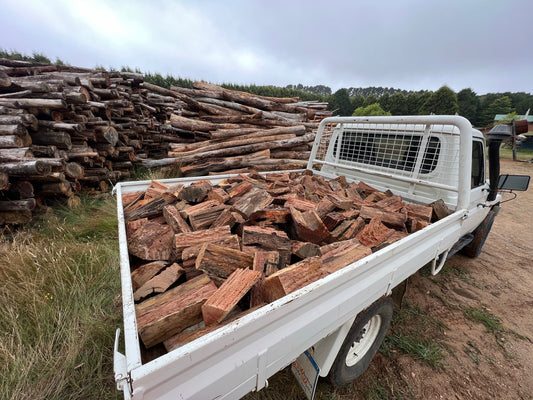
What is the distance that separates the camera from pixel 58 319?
2.01 meters

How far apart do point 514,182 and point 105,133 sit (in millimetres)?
6793

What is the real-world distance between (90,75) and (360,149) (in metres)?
6.48

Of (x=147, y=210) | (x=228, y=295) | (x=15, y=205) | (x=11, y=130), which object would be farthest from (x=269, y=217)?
(x=11, y=130)

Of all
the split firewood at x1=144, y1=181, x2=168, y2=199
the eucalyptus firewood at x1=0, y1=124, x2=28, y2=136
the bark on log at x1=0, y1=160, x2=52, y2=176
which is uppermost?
the eucalyptus firewood at x1=0, y1=124, x2=28, y2=136

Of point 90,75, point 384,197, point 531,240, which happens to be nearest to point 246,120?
point 90,75

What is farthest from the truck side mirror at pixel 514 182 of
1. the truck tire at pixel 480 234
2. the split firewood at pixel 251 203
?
the split firewood at pixel 251 203

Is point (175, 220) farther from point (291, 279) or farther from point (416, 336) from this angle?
point (416, 336)

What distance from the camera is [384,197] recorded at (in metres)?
2.50

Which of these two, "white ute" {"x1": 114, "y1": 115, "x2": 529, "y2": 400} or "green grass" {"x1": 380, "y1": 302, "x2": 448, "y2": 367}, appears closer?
"white ute" {"x1": 114, "y1": 115, "x2": 529, "y2": 400}

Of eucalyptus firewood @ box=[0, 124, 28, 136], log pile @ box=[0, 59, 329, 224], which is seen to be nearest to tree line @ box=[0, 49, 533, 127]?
log pile @ box=[0, 59, 329, 224]

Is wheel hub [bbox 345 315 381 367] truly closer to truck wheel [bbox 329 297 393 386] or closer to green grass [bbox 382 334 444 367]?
truck wheel [bbox 329 297 393 386]

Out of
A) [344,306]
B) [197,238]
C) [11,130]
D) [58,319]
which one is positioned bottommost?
[58,319]

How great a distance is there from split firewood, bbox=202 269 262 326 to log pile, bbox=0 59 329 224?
3.60 m

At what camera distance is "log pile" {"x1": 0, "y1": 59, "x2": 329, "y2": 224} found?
3312 mm
